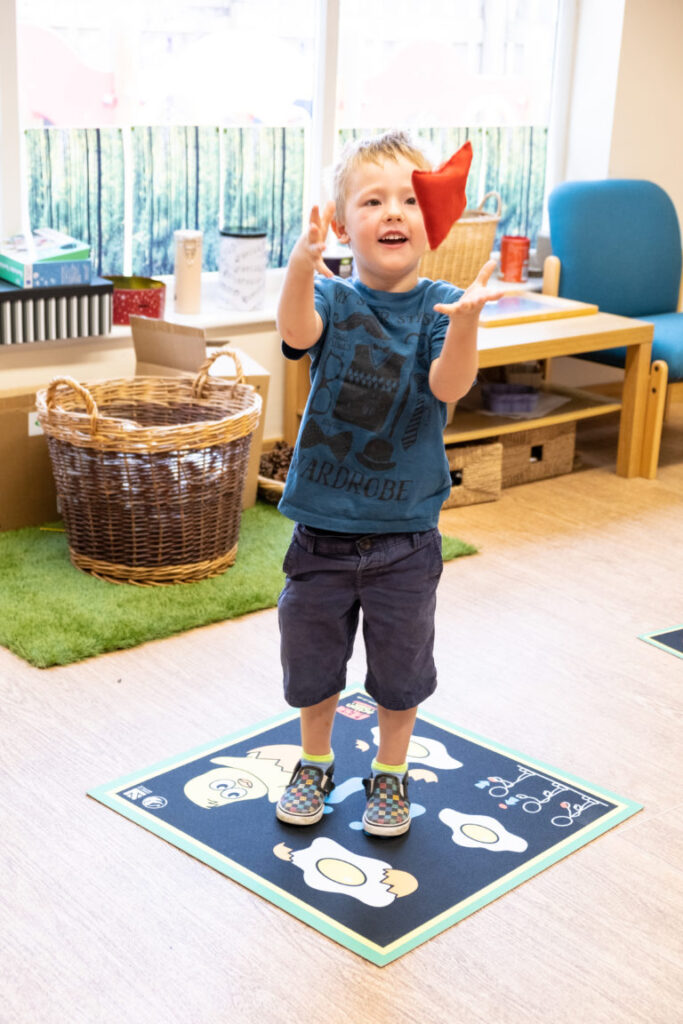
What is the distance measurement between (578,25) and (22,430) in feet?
8.02

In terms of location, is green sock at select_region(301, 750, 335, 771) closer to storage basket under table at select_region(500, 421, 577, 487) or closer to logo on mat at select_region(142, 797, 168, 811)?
logo on mat at select_region(142, 797, 168, 811)

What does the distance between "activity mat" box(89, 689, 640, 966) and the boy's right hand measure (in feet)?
2.66

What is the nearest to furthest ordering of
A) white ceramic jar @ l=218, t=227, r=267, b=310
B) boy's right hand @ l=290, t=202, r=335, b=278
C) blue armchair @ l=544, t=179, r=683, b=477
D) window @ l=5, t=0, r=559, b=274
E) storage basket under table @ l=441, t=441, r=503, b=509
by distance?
boy's right hand @ l=290, t=202, r=335, b=278 < window @ l=5, t=0, r=559, b=274 < storage basket under table @ l=441, t=441, r=503, b=509 < white ceramic jar @ l=218, t=227, r=267, b=310 < blue armchair @ l=544, t=179, r=683, b=477

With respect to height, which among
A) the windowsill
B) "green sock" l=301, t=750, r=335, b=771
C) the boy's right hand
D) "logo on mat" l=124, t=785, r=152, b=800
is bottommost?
"logo on mat" l=124, t=785, r=152, b=800

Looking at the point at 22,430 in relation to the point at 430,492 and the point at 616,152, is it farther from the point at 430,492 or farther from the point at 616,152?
the point at 616,152

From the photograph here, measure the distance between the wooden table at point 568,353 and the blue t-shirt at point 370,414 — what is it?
1.56 m

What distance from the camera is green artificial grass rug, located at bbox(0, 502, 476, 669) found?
2361mm

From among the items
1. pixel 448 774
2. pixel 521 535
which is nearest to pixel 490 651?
pixel 448 774

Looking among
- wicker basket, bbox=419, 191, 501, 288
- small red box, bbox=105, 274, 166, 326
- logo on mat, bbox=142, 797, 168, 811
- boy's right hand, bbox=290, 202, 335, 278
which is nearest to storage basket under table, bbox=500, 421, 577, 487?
wicker basket, bbox=419, 191, 501, 288

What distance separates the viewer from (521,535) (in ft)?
10.2

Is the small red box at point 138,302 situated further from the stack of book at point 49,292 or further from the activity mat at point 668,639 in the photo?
the activity mat at point 668,639

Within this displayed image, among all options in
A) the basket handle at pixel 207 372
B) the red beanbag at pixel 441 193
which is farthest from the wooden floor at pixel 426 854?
the red beanbag at pixel 441 193

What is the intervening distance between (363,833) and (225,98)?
7.64 ft

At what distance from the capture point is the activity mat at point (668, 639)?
247 centimetres
